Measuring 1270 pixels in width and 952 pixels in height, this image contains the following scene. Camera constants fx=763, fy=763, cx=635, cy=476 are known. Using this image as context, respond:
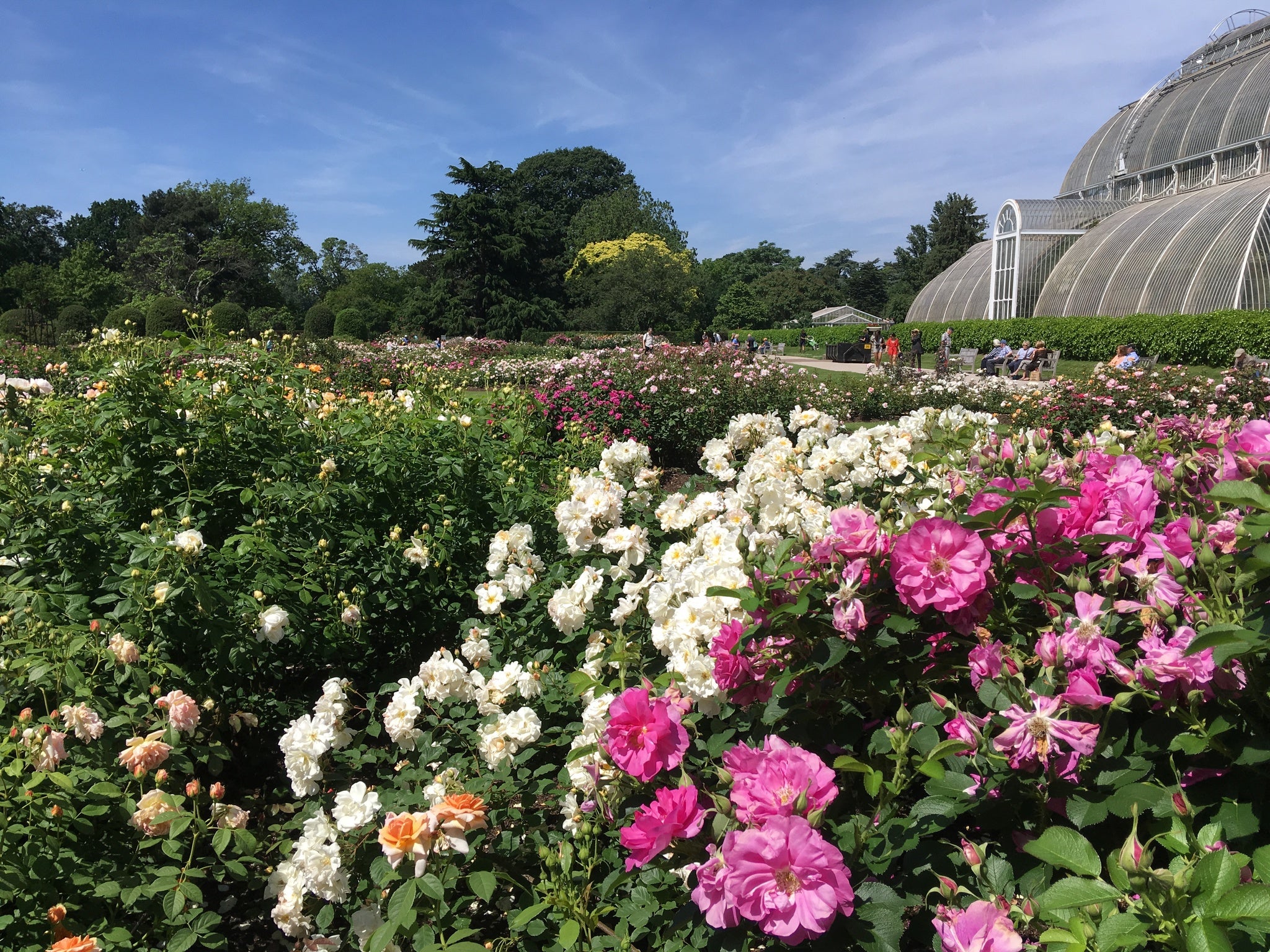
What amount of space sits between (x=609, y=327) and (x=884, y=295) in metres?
45.6

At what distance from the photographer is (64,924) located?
5.39 ft

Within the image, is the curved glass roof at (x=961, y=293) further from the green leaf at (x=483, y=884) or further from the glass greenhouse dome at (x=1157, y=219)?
the green leaf at (x=483, y=884)

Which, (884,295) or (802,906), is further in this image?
(884,295)

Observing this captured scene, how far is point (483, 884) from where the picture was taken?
1496 millimetres

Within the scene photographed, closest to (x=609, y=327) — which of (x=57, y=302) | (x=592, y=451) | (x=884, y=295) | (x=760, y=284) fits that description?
(x=760, y=284)

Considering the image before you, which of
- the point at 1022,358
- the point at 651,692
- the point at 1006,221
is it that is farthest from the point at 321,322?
the point at 651,692

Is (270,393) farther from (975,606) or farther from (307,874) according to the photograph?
(975,606)

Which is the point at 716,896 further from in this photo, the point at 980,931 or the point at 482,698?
the point at 482,698

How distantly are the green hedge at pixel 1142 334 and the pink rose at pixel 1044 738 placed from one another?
2153 centimetres

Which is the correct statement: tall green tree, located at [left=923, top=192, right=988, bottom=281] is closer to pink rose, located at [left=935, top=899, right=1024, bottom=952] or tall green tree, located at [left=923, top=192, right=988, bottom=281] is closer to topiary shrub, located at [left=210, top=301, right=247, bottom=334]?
topiary shrub, located at [left=210, top=301, right=247, bottom=334]

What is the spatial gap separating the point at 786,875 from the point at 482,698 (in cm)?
113

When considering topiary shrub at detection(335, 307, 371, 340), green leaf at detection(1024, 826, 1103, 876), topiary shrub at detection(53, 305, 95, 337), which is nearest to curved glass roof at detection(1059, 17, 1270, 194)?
topiary shrub at detection(335, 307, 371, 340)

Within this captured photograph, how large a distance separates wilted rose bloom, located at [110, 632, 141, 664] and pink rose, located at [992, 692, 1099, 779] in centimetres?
198

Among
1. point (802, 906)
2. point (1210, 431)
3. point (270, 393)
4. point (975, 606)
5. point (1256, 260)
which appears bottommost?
point (802, 906)
